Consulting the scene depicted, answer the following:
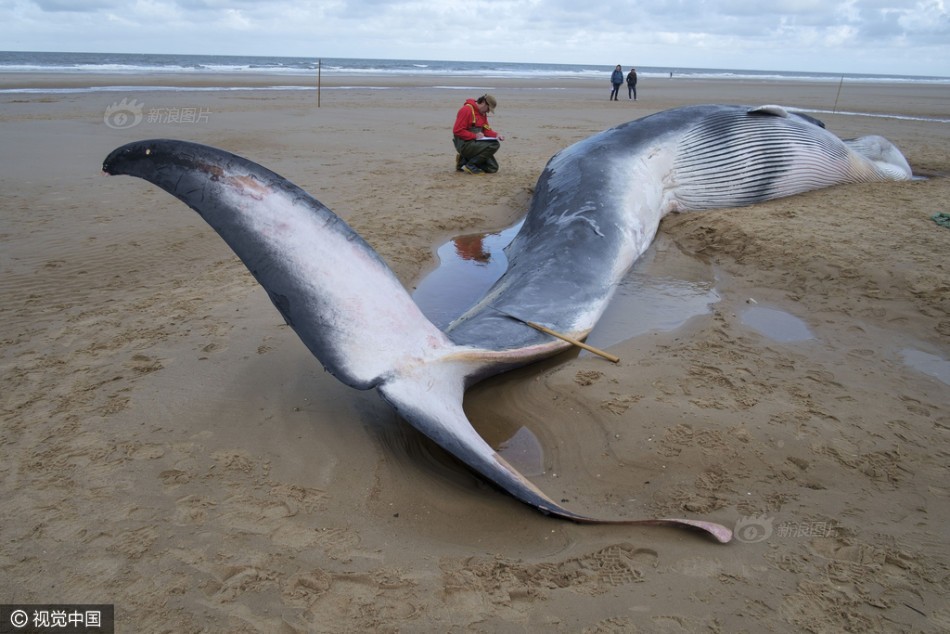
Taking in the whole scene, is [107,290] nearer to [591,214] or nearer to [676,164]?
[591,214]

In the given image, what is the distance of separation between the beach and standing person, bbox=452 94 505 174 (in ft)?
14.7

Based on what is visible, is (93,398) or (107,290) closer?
(93,398)

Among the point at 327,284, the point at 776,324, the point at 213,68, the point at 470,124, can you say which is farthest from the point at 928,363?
the point at 213,68

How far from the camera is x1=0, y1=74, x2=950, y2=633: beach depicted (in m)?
2.53

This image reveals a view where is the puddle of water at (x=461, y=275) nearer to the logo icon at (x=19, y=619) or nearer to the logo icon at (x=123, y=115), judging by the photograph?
the logo icon at (x=19, y=619)

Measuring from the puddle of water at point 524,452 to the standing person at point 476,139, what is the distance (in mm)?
7806

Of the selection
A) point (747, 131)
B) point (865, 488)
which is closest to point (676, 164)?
point (747, 131)

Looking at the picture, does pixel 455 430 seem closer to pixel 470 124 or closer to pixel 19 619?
pixel 19 619

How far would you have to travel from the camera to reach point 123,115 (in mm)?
17969

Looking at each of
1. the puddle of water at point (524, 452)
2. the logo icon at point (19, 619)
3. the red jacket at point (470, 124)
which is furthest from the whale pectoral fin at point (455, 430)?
the red jacket at point (470, 124)

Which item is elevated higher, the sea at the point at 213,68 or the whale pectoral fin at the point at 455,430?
the sea at the point at 213,68

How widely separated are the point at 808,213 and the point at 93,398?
7.10 metres

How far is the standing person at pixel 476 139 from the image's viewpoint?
10695 mm

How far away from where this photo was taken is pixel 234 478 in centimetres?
325
